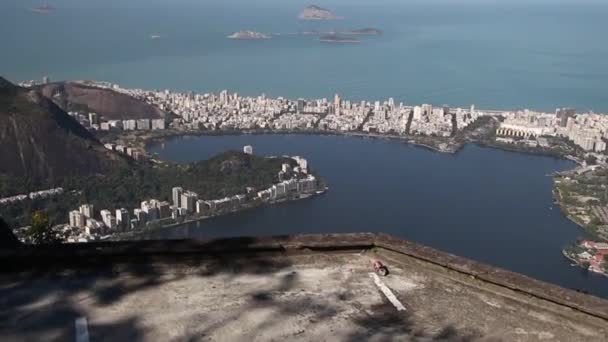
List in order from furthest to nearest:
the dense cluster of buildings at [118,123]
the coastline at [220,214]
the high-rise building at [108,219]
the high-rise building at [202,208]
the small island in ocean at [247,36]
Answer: the small island in ocean at [247,36], the dense cluster of buildings at [118,123], the high-rise building at [202,208], the high-rise building at [108,219], the coastline at [220,214]

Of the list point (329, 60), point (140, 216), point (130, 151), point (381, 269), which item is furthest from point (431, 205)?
point (329, 60)

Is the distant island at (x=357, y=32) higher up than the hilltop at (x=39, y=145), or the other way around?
the distant island at (x=357, y=32)

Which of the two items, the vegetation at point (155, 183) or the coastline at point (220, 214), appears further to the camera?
the vegetation at point (155, 183)

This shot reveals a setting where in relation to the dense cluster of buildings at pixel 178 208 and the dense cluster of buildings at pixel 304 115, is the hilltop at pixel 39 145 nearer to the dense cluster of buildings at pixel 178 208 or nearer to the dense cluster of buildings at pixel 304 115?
the dense cluster of buildings at pixel 178 208

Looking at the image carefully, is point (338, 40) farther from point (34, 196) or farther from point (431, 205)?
point (34, 196)

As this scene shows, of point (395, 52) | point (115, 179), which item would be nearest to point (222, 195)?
point (115, 179)

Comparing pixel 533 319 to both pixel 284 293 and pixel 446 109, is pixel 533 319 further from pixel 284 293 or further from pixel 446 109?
pixel 446 109

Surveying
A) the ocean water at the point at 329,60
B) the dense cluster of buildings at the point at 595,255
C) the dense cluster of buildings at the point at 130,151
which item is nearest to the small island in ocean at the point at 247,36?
the ocean water at the point at 329,60
